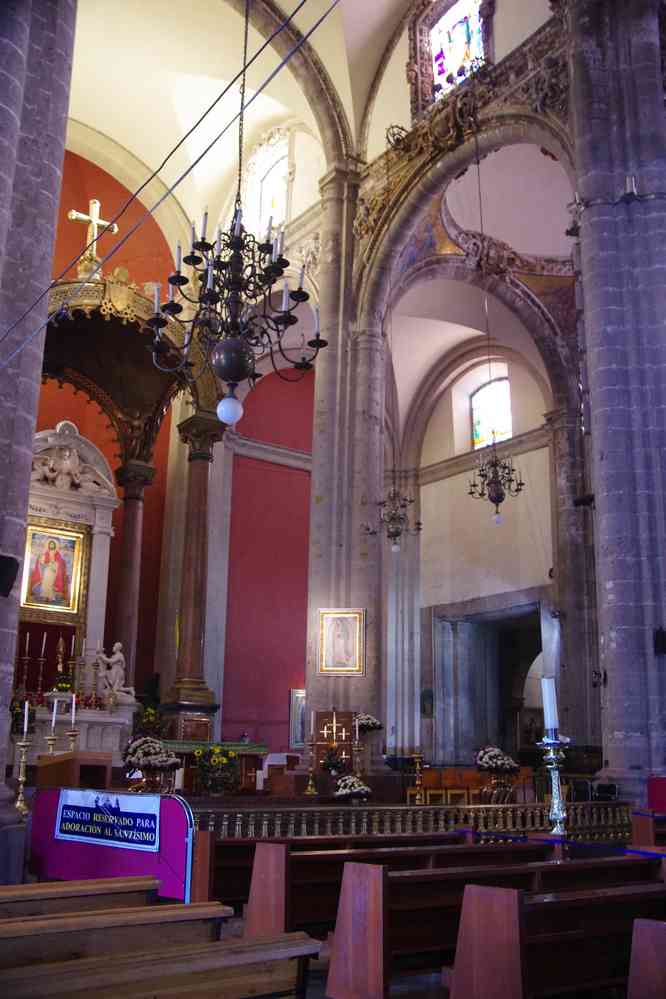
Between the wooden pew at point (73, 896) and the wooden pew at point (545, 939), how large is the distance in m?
1.17

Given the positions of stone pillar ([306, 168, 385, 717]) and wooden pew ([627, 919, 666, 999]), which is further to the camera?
stone pillar ([306, 168, 385, 717])

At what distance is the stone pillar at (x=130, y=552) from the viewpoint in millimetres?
16766

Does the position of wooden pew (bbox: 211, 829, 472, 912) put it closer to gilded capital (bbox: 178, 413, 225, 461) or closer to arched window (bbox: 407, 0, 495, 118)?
gilded capital (bbox: 178, 413, 225, 461)

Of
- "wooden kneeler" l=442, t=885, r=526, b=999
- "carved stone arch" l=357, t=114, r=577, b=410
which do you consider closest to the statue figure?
"carved stone arch" l=357, t=114, r=577, b=410

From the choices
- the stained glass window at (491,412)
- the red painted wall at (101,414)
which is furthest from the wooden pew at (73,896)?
the stained glass window at (491,412)

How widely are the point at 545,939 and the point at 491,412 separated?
18977mm

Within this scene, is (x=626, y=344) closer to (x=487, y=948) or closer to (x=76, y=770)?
(x=76, y=770)

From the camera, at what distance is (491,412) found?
71.3ft

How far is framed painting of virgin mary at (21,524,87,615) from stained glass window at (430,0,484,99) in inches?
372

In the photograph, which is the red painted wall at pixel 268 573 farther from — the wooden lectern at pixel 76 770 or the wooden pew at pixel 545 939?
the wooden pew at pixel 545 939

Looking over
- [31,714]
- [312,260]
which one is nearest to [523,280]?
[312,260]

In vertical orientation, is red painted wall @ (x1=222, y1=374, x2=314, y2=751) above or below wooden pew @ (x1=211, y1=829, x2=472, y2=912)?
above

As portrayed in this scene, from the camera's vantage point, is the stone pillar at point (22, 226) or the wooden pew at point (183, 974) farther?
the stone pillar at point (22, 226)

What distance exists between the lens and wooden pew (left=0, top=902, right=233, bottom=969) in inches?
94.0
